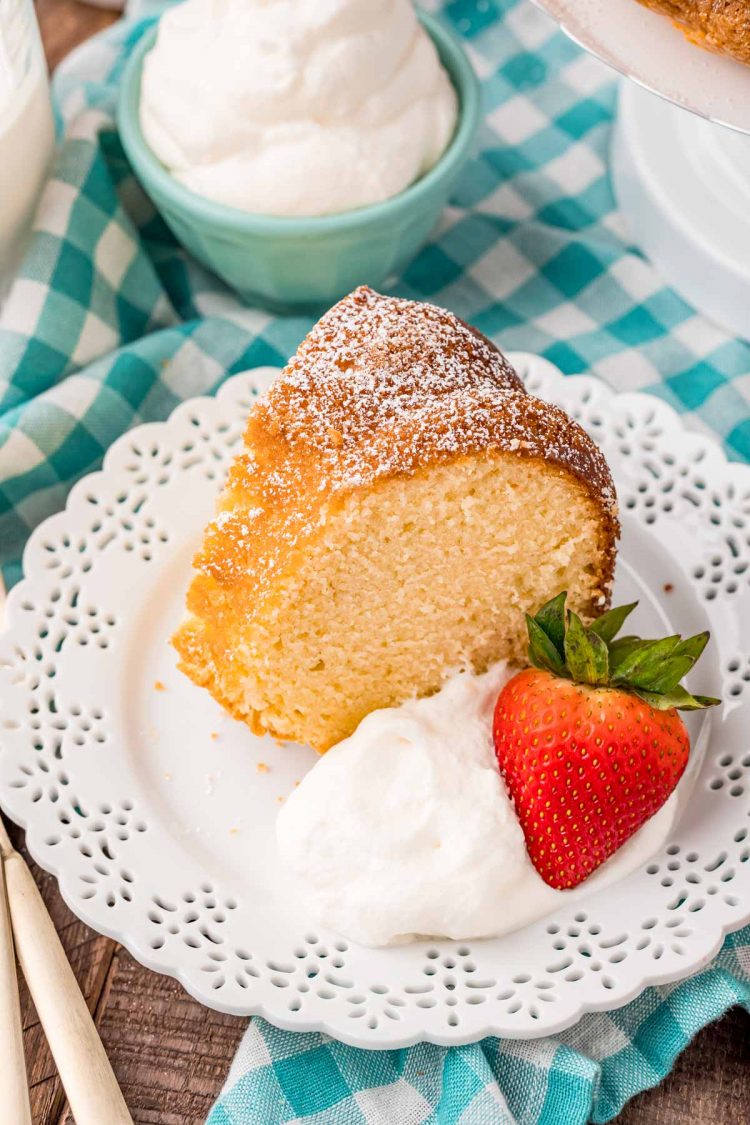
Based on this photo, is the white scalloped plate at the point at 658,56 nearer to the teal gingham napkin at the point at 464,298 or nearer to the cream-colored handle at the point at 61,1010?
the teal gingham napkin at the point at 464,298

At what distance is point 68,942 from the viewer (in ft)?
6.04

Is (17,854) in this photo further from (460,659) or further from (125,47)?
(125,47)

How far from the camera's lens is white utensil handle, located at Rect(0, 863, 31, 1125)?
1.51 meters

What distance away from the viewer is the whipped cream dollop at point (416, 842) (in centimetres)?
168

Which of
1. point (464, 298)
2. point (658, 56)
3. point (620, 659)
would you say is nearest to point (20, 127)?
point (464, 298)

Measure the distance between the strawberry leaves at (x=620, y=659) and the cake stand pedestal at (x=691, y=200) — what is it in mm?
1070

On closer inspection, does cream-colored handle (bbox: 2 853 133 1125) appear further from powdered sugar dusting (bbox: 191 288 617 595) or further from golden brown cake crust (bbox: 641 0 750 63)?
golden brown cake crust (bbox: 641 0 750 63)

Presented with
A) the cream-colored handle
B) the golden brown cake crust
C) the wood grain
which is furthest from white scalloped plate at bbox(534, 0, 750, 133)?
the wood grain

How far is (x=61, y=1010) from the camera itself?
64.6 inches

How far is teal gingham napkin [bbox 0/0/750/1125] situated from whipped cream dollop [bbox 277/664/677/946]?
0.18 m

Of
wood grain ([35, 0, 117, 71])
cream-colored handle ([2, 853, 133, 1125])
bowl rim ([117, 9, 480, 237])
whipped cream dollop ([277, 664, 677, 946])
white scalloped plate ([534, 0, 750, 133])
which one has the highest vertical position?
white scalloped plate ([534, 0, 750, 133])

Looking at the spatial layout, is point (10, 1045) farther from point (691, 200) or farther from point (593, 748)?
point (691, 200)

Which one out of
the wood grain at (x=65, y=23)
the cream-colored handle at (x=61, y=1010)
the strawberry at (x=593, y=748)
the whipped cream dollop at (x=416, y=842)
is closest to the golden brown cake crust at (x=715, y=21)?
the strawberry at (x=593, y=748)

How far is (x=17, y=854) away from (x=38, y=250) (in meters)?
1.25
